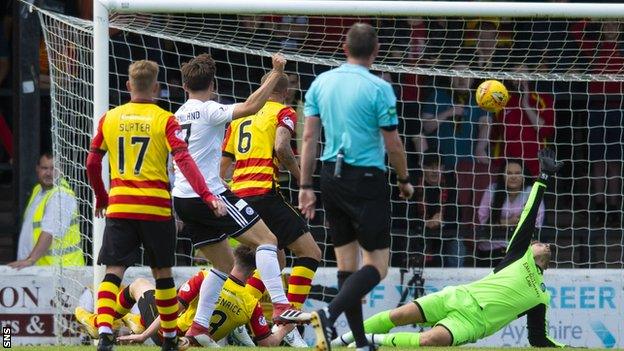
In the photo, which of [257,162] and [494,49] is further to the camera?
[494,49]

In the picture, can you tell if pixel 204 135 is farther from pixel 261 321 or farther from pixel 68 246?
pixel 68 246

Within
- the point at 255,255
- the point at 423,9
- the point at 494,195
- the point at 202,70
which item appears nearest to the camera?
the point at 202,70

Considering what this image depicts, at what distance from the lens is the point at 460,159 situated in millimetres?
13734

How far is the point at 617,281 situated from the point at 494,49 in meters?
2.27

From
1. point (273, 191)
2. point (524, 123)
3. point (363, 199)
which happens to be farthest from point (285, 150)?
point (524, 123)

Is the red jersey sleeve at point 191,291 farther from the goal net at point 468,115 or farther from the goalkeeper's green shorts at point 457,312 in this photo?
the goal net at point 468,115

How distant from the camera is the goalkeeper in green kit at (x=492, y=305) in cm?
1034

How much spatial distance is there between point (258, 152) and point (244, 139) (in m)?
0.16

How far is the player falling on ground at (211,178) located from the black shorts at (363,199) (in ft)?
4.47

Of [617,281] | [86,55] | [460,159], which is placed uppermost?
[86,55]

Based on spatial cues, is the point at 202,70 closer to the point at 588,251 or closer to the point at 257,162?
the point at 257,162

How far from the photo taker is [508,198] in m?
13.4

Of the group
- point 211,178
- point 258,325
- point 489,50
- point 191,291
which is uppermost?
point 489,50

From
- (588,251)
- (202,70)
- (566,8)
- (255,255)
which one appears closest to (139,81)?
(202,70)
